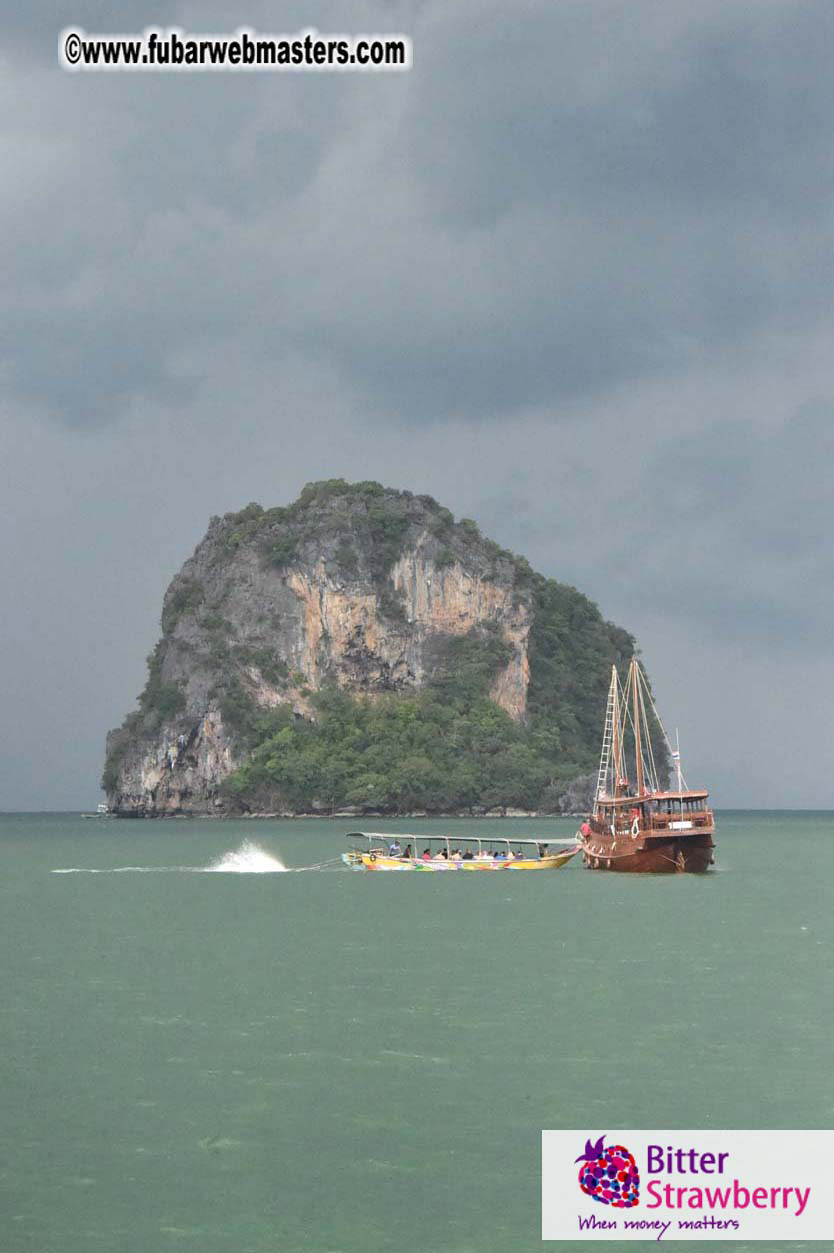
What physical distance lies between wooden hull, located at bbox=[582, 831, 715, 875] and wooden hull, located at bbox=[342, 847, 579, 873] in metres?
3.94

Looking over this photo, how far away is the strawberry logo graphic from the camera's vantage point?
16.8m

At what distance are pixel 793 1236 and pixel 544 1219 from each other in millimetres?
2860

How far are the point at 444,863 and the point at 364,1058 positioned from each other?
5190 cm

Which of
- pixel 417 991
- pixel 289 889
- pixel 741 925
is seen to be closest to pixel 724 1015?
pixel 417 991

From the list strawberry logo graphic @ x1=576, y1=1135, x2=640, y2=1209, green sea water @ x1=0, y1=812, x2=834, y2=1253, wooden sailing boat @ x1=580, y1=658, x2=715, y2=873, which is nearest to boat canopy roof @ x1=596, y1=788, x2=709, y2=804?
wooden sailing boat @ x1=580, y1=658, x2=715, y2=873

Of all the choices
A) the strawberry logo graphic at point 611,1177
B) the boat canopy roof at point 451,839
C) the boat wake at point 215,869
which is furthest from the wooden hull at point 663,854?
the strawberry logo graphic at point 611,1177

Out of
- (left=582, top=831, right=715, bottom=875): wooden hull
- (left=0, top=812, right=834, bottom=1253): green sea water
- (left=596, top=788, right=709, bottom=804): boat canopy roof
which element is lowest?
(left=0, top=812, right=834, bottom=1253): green sea water

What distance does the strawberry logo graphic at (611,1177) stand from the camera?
16766 millimetres

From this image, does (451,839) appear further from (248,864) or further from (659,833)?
(659,833)

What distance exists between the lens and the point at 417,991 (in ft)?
112

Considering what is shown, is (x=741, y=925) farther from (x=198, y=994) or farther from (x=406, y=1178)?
(x=406, y=1178)

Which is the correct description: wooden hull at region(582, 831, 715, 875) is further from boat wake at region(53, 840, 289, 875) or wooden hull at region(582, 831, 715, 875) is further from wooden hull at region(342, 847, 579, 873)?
boat wake at region(53, 840, 289, 875)

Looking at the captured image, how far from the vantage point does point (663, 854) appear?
7300 centimetres

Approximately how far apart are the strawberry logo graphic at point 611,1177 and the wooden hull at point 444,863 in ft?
198
